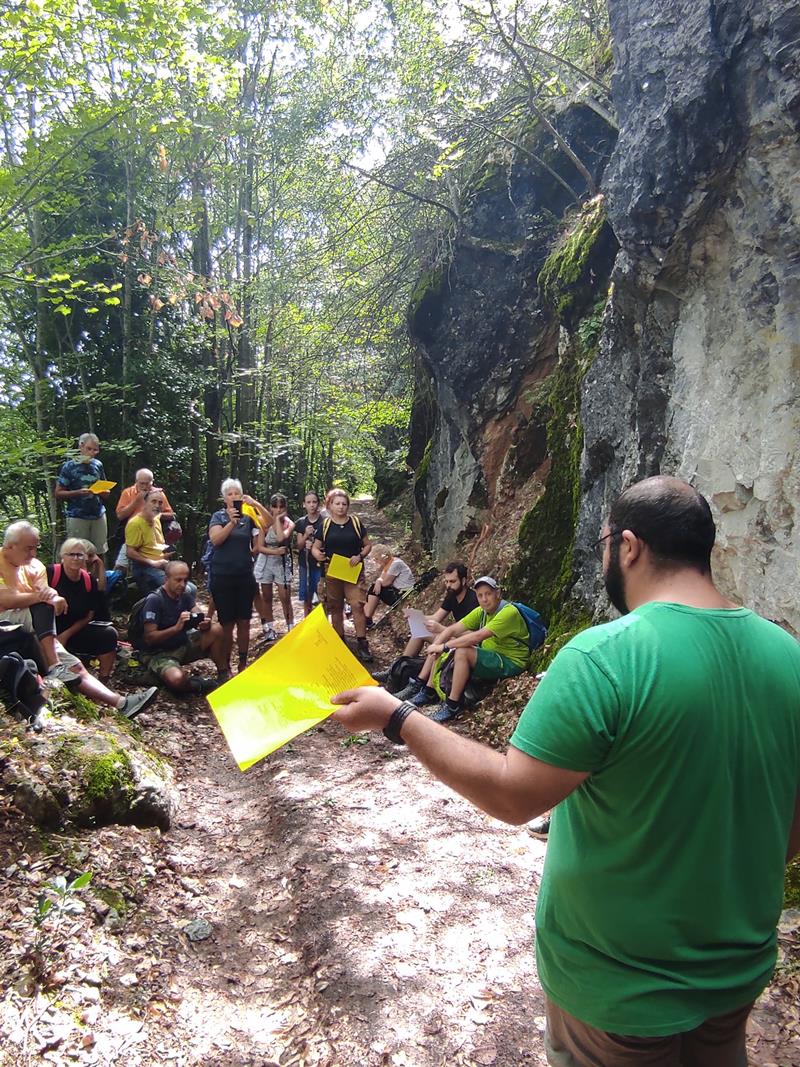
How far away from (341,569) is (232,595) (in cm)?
136

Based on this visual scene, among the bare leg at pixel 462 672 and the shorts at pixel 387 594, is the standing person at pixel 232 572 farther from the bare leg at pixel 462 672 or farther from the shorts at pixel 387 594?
the bare leg at pixel 462 672

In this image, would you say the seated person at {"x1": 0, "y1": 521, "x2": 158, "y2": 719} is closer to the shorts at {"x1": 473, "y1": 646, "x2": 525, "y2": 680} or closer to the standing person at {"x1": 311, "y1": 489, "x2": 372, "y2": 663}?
the standing person at {"x1": 311, "y1": 489, "x2": 372, "y2": 663}

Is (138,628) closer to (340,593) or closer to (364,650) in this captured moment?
(340,593)

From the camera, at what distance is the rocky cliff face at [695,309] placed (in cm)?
387

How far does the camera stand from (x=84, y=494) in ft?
27.3

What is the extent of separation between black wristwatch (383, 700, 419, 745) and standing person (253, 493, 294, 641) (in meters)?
7.49

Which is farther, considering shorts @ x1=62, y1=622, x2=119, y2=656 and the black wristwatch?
shorts @ x1=62, y1=622, x2=119, y2=656

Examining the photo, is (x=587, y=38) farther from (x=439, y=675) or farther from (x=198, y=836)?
(x=198, y=836)

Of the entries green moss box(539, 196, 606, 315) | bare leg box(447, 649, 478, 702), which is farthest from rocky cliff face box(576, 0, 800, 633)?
bare leg box(447, 649, 478, 702)

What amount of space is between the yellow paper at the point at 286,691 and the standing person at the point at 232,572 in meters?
5.02

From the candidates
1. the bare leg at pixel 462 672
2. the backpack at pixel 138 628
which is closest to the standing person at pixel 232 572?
the backpack at pixel 138 628

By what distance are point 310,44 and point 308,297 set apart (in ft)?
23.8

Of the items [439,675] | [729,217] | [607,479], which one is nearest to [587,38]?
[729,217]

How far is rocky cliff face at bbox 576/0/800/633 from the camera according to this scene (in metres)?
3.84
